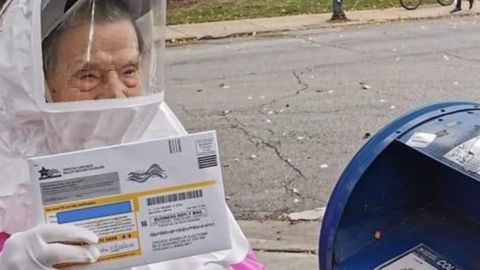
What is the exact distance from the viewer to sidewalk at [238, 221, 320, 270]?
14.9 feet

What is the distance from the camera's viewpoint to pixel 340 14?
51.0 feet

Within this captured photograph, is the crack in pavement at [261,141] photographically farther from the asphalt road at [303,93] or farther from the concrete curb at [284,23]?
the concrete curb at [284,23]

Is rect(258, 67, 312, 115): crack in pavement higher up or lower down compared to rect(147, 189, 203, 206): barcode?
lower down

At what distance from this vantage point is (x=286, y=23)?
50.5 ft

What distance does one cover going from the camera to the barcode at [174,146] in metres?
1.60

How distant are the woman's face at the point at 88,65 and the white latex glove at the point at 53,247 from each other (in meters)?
0.31

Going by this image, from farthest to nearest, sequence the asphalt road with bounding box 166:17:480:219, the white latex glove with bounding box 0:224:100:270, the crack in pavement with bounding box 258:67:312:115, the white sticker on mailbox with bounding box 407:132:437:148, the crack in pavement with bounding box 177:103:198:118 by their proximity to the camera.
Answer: the crack in pavement with bounding box 258:67:312:115 < the crack in pavement with bounding box 177:103:198:118 < the asphalt road with bounding box 166:17:480:219 < the white sticker on mailbox with bounding box 407:132:437:148 < the white latex glove with bounding box 0:224:100:270

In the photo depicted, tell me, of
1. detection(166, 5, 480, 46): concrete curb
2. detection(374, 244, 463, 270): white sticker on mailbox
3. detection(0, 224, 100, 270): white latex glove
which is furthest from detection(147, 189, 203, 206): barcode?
detection(166, 5, 480, 46): concrete curb

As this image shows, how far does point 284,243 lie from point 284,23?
10881 mm

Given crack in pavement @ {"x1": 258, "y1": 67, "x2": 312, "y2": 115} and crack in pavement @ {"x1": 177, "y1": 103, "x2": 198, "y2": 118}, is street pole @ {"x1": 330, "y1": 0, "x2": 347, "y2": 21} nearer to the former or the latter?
crack in pavement @ {"x1": 258, "y1": 67, "x2": 312, "y2": 115}

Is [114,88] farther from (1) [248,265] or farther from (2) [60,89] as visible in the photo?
(1) [248,265]

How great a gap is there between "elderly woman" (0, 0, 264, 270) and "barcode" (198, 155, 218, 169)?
0.63ft

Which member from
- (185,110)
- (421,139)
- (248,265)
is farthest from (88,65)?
(185,110)

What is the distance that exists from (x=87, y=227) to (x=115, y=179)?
0.32 feet
